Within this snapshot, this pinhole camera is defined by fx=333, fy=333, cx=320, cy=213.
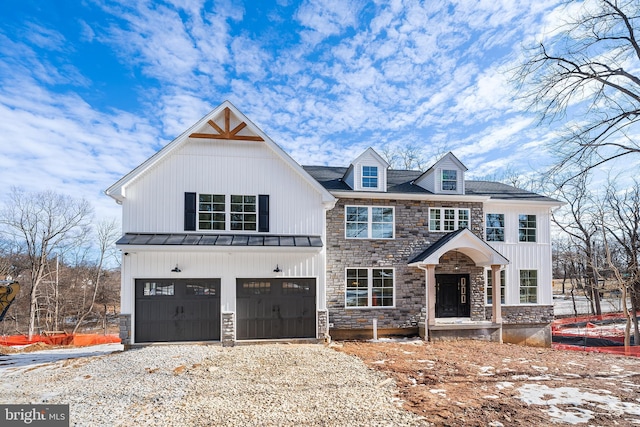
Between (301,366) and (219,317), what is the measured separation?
12.3 feet

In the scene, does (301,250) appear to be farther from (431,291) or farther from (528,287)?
(528,287)

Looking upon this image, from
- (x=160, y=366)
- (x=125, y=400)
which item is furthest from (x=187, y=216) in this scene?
(x=125, y=400)

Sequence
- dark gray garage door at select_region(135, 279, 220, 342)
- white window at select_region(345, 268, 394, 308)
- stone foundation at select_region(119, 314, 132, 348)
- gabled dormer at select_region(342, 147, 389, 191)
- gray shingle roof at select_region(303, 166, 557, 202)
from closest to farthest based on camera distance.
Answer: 1. stone foundation at select_region(119, 314, 132, 348)
2. dark gray garage door at select_region(135, 279, 220, 342)
3. white window at select_region(345, 268, 394, 308)
4. gabled dormer at select_region(342, 147, 389, 191)
5. gray shingle roof at select_region(303, 166, 557, 202)

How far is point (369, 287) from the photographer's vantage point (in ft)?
42.2

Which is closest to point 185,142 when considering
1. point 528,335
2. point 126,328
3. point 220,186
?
point 220,186

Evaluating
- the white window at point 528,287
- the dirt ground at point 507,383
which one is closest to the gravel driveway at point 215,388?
the dirt ground at point 507,383

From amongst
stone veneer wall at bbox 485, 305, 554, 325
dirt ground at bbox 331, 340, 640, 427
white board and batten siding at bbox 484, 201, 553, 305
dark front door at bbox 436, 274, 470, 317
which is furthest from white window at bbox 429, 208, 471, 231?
dirt ground at bbox 331, 340, 640, 427

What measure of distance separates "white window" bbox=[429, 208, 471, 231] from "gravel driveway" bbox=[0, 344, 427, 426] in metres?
6.76

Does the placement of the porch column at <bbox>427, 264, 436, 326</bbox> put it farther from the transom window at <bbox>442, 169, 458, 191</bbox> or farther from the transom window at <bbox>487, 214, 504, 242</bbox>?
the transom window at <bbox>487, 214, 504, 242</bbox>

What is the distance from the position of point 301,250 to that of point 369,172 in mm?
4510

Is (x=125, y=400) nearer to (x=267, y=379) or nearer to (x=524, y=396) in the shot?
(x=267, y=379)

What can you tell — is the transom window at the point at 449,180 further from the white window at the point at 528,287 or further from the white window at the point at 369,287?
the white window at the point at 528,287

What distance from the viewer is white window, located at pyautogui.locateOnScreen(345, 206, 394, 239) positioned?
13.0 m

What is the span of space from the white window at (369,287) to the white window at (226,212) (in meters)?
4.38
